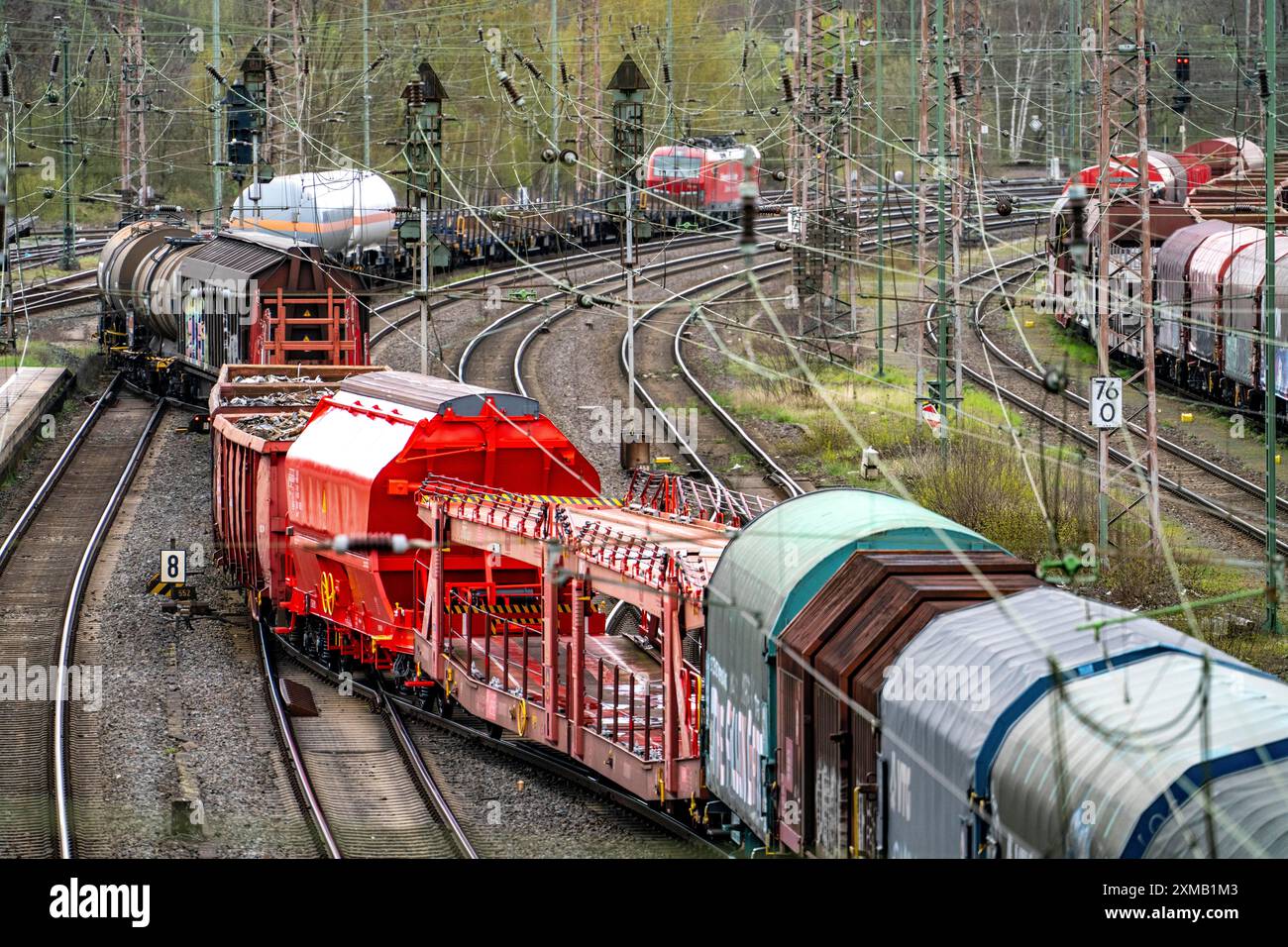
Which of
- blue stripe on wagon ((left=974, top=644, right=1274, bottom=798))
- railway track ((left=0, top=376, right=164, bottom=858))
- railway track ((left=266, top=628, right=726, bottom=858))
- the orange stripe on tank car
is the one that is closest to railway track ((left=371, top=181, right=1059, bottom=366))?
the orange stripe on tank car

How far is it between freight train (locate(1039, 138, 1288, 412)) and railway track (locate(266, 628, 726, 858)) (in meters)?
13.9

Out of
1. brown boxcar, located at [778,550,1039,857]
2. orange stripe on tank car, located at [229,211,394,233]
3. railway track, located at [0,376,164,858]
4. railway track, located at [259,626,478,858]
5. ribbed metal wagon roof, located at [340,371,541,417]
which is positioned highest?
orange stripe on tank car, located at [229,211,394,233]

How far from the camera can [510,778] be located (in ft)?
64.8

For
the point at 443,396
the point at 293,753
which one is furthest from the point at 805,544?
the point at 443,396

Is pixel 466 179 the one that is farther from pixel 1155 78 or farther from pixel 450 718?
pixel 450 718

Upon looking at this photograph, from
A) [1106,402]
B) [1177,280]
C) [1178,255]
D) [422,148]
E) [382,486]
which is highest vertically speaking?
[422,148]

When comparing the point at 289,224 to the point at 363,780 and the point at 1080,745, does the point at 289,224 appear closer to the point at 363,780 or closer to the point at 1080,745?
the point at 363,780

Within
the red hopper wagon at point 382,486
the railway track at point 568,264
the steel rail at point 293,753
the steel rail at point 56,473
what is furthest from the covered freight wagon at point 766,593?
the railway track at point 568,264

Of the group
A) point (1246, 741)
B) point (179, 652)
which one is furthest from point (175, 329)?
point (1246, 741)

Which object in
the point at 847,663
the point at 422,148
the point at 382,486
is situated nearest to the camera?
the point at 847,663

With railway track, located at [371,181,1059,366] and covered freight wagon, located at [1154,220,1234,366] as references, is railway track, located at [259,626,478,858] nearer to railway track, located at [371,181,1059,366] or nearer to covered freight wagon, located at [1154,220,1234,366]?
railway track, located at [371,181,1059,366]

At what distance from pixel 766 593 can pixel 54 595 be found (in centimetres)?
1669

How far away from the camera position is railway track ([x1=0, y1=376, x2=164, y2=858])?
18250 mm

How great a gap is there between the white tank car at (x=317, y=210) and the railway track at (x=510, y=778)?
2616cm
